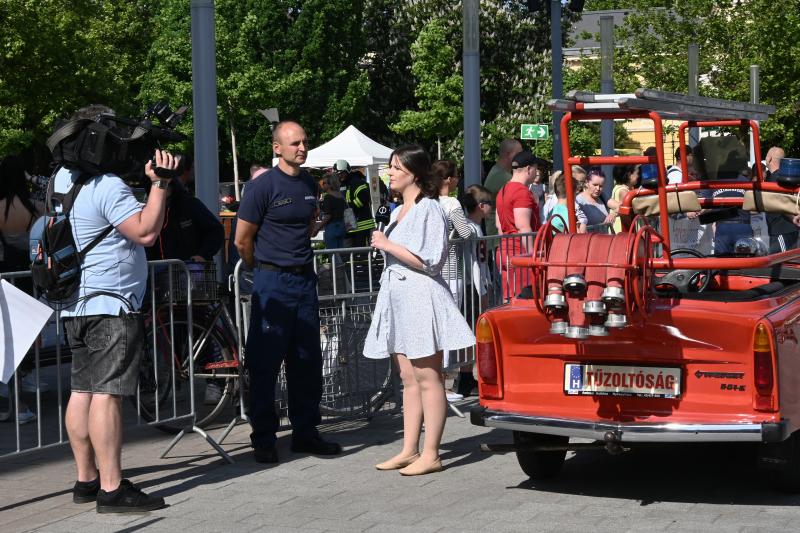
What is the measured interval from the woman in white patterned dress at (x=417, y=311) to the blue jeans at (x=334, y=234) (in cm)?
1271

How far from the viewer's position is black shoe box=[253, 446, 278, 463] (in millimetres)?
7809

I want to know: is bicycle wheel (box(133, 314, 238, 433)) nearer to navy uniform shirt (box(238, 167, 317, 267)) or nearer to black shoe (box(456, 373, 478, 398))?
navy uniform shirt (box(238, 167, 317, 267))

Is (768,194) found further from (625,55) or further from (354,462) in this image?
(625,55)

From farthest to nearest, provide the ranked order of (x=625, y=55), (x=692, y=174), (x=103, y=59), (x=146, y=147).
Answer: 1. (x=103, y=59)
2. (x=625, y=55)
3. (x=692, y=174)
4. (x=146, y=147)

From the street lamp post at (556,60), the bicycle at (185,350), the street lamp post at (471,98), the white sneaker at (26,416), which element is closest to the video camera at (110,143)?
the bicycle at (185,350)

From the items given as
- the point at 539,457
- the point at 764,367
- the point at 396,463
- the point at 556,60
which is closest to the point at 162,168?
the point at 396,463

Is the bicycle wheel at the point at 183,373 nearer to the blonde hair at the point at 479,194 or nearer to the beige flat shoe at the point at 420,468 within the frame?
the beige flat shoe at the point at 420,468

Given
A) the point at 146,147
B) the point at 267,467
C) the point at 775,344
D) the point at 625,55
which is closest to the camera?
the point at 775,344

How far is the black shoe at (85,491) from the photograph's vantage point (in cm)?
676

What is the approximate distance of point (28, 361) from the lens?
22.9ft

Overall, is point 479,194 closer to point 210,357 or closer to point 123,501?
point 210,357

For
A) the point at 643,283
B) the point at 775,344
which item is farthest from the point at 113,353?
the point at 775,344

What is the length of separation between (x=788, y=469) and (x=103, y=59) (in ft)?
155

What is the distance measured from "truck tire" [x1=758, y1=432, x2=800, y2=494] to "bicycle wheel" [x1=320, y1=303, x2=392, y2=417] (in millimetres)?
3371
